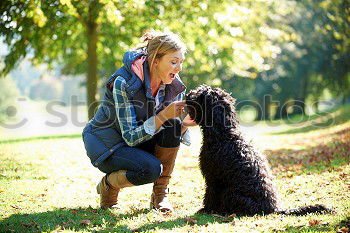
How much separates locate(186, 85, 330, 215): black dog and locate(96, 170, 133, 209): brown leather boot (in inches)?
33.0

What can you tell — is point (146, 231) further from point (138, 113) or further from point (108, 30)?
point (108, 30)

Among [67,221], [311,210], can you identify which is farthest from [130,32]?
[311,210]

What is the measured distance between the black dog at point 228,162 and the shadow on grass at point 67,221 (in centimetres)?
92

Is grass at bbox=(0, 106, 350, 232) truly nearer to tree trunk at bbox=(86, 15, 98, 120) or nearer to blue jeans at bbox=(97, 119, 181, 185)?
blue jeans at bbox=(97, 119, 181, 185)

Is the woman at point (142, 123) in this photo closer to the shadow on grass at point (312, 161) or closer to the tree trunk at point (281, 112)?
the shadow on grass at point (312, 161)

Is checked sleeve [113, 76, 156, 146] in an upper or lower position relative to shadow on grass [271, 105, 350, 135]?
upper

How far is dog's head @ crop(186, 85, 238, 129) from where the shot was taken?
13.7ft

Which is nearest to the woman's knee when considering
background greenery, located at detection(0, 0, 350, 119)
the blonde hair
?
the blonde hair

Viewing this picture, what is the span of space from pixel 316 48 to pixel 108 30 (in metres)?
24.5

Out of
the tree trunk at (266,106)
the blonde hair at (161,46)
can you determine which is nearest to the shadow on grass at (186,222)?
the blonde hair at (161,46)

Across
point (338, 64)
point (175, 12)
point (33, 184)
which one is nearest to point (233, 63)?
point (175, 12)

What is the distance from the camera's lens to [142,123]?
4551 millimetres

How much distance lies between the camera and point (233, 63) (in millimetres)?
15266

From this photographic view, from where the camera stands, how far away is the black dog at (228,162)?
13.5 feet
